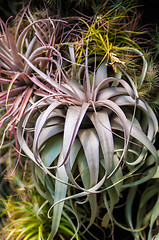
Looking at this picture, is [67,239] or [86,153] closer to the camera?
[86,153]

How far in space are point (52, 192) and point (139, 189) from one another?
28 centimetres

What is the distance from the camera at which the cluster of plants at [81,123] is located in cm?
58

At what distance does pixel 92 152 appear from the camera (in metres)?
0.58

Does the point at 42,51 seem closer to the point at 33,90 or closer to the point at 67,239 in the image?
the point at 33,90

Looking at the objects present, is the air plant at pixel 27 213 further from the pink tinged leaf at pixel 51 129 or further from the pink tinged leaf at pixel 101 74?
the pink tinged leaf at pixel 101 74

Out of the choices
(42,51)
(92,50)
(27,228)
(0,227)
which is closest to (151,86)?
(92,50)

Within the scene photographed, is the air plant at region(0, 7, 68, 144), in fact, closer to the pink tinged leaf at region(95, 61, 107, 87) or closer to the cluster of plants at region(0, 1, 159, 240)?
the cluster of plants at region(0, 1, 159, 240)

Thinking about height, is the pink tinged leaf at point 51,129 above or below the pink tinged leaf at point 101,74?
below

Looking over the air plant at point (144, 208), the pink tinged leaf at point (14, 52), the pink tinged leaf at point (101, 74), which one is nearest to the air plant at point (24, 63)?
the pink tinged leaf at point (14, 52)

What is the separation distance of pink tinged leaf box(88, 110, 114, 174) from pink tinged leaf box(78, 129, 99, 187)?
0.10 feet

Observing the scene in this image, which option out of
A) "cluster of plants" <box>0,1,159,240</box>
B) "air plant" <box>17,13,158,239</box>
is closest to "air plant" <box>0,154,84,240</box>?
"cluster of plants" <box>0,1,159,240</box>

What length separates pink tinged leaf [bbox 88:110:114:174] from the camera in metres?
0.55

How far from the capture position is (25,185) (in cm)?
77

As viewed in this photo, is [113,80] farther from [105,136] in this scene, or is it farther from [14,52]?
[14,52]
